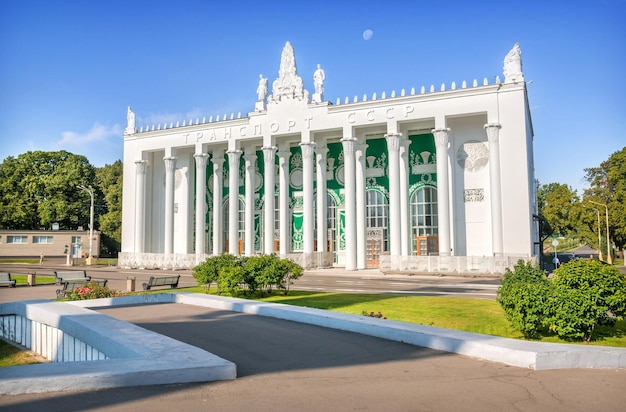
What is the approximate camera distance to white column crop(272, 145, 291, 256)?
4141 centimetres

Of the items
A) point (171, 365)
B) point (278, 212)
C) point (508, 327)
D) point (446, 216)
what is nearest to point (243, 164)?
point (278, 212)

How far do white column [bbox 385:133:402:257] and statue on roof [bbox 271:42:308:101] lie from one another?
9068 millimetres

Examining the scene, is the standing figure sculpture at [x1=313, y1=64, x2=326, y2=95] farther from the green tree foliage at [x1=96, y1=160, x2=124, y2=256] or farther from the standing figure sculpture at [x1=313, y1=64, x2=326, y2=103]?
the green tree foliage at [x1=96, y1=160, x2=124, y2=256]

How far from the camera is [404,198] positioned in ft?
125

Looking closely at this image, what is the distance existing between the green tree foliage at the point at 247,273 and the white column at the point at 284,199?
21.0 meters

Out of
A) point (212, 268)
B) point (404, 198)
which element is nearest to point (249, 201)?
point (404, 198)

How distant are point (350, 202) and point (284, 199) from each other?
21.4ft

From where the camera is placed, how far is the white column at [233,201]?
143 feet

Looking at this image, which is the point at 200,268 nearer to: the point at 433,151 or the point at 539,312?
the point at 539,312

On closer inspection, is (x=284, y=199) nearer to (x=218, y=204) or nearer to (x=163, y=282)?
(x=218, y=204)

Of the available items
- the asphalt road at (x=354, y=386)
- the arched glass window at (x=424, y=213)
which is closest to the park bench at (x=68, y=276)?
the asphalt road at (x=354, y=386)

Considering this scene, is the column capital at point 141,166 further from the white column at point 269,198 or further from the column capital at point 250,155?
the white column at point 269,198

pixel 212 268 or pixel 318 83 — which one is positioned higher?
pixel 318 83

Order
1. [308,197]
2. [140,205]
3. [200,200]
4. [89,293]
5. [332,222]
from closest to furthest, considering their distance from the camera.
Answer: [89,293], [308,197], [332,222], [200,200], [140,205]
